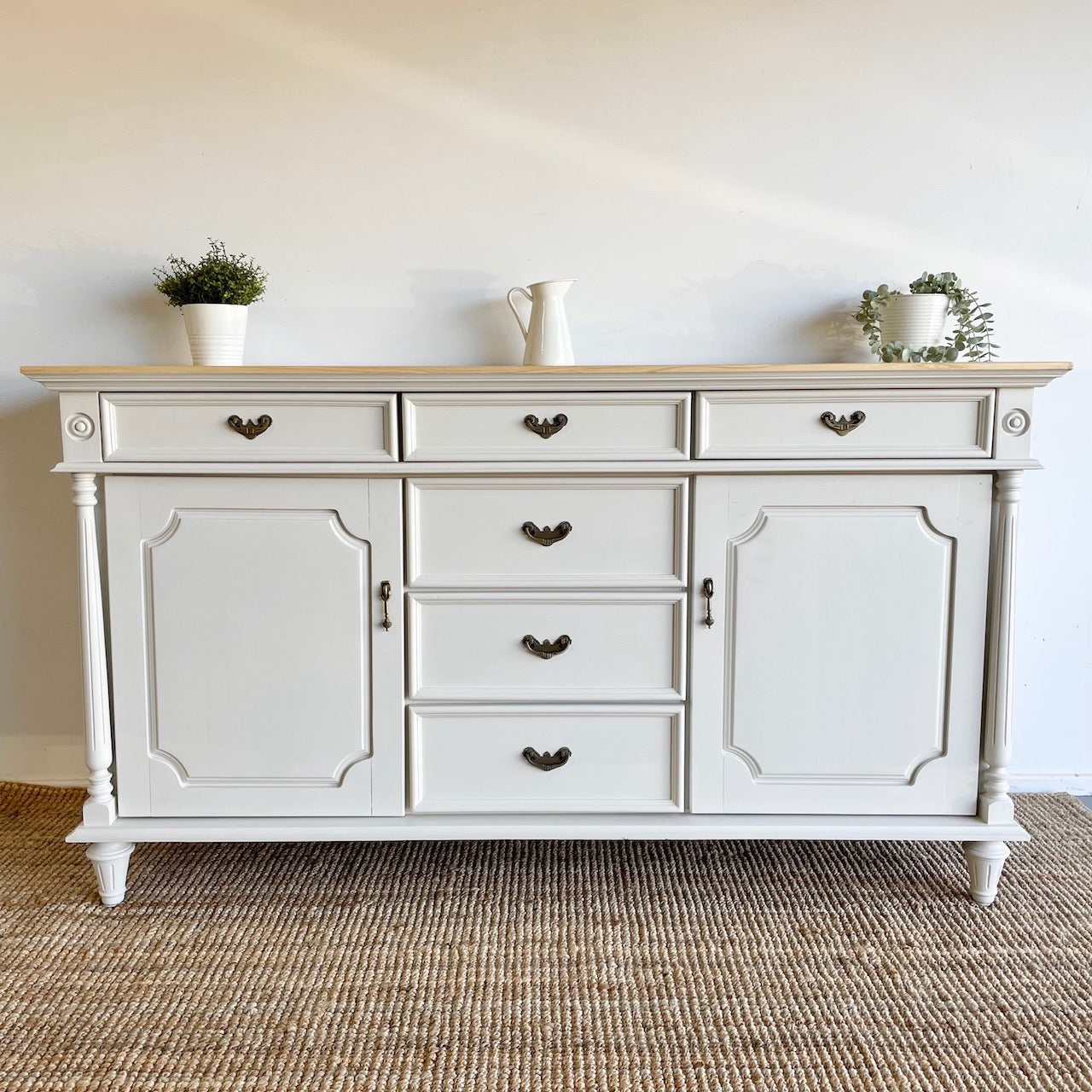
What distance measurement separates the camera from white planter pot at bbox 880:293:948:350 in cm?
170

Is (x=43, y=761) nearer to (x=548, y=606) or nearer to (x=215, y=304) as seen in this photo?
(x=215, y=304)

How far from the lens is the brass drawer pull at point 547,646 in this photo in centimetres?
150

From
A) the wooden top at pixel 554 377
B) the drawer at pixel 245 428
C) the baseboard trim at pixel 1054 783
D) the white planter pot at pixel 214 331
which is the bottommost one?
the baseboard trim at pixel 1054 783

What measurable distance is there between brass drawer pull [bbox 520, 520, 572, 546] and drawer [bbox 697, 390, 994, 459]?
0.87 ft

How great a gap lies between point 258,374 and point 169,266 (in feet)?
2.14

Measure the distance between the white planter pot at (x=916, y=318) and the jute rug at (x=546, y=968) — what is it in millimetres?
1045

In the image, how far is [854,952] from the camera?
55.4 inches

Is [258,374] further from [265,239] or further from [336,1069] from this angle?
[336,1069]

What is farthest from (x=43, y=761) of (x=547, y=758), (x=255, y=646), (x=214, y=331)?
(x=547, y=758)

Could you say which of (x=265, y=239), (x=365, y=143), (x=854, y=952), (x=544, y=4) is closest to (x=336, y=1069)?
(x=854, y=952)

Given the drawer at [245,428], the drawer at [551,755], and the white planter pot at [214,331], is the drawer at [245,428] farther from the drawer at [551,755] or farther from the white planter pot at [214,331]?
the drawer at [551,755]

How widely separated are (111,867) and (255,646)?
19.4 inches

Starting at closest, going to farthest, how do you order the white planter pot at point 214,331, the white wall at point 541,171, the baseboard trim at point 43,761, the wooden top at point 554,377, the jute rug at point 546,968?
1. the jute rug at point 546,968
2. the wooden top at point 554,377
3. the white planter pot at point 214,331
4. the white wall at point 541,171
5. the baseboard trim at point 43,761

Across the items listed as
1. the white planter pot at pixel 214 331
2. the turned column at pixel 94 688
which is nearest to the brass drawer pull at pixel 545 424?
the white planter pot at pixel 214 331
